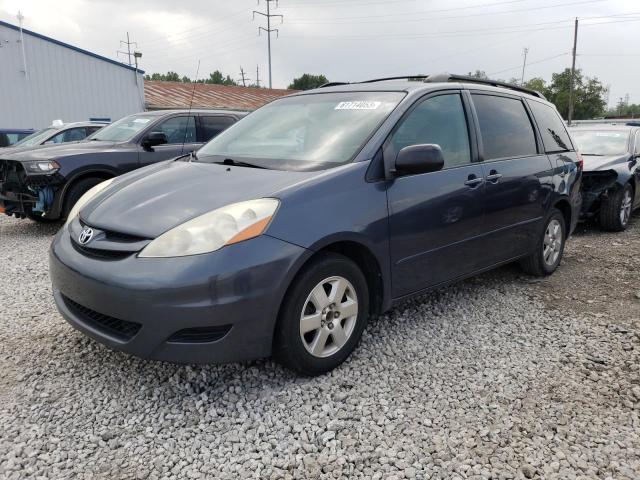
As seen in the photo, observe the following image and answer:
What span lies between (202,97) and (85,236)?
2398 cm

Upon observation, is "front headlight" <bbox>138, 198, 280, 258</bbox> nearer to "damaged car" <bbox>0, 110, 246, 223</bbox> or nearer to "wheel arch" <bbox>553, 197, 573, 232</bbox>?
"wheel arch" <bbox>553, 197, 573, 232</bbox>

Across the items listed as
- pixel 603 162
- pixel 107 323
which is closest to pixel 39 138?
pixel 107 323

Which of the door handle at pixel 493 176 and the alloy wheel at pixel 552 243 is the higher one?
the door handle at pixel 493 176

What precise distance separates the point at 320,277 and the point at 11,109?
1942 centimetres

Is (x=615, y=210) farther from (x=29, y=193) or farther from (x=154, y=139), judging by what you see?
(x=29, y=193)

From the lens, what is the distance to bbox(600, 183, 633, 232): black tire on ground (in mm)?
6820

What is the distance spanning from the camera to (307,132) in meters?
3.35

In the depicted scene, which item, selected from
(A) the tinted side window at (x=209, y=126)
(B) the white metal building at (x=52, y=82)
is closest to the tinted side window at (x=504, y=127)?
(A) the tinted side window at (x=209, y=126)

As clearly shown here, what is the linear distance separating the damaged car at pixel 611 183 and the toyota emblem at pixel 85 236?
20.7 ft

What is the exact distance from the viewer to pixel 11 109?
1791 cm

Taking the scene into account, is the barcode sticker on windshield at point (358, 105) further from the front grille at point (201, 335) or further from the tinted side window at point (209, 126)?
the tinted side window at point (209, 126)

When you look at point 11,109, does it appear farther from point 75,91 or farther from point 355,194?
point 355,194

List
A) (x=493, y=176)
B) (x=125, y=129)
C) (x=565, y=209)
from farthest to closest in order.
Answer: (x=125, y=129) < (x=565, y=209) < (x=493, y=176)

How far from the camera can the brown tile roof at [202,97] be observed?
2307cm
